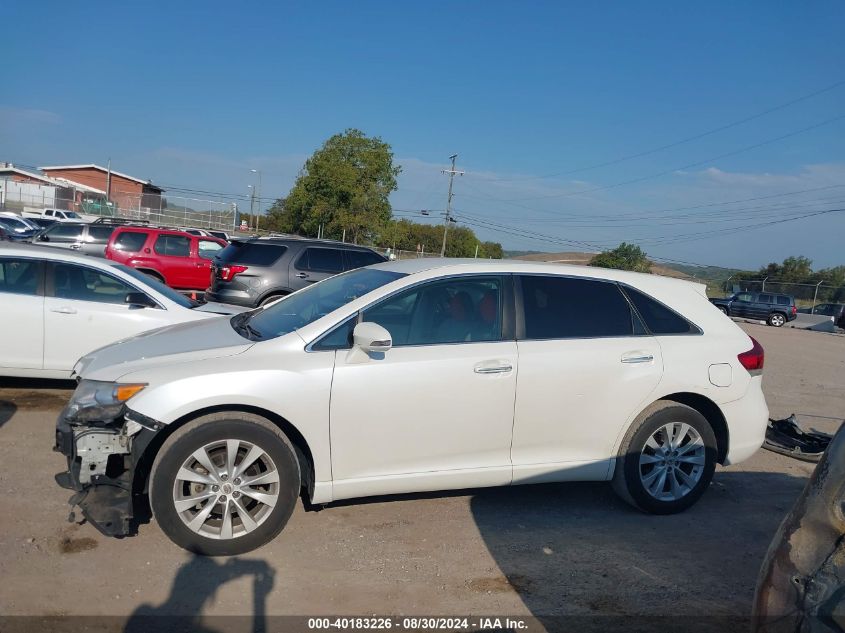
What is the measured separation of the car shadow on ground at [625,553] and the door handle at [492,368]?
42.8 inches

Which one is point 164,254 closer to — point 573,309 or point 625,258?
point 573,309

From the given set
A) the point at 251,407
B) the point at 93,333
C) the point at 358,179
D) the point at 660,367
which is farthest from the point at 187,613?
the point at 358,179

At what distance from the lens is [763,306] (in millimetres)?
34875

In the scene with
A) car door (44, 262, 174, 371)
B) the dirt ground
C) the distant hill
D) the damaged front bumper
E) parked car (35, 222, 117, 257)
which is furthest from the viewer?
parked car (35, 222, 117, 257)

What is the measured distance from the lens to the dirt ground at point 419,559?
367 centimetres

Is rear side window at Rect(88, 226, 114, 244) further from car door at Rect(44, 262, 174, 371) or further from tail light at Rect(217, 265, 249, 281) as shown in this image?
car door at Rect(44, 262, 174, 371)

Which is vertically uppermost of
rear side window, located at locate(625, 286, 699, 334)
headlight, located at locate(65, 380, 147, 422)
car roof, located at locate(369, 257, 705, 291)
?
car roof, located at locate(369, 257, 705, 291)

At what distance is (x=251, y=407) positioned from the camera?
4137 millimetres

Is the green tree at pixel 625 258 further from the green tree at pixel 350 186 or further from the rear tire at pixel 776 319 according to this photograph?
the green tree at pixel 350 186

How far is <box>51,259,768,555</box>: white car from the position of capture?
401 cm

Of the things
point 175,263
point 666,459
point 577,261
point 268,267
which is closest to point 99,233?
point 175,263

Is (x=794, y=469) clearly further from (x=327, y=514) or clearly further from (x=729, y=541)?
(x=327, y=514)

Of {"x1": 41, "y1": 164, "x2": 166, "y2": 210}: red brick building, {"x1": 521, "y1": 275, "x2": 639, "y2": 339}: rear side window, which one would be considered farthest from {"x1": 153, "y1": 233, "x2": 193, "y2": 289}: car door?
{"x1": 41, "y1": 164, "x2": 166, "y2": 210}: red brick building

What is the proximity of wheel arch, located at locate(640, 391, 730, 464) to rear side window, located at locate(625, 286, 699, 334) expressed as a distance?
48 cm
